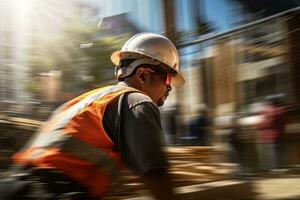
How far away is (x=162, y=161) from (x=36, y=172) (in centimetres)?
48

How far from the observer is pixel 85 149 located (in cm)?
221

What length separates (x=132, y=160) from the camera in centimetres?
216

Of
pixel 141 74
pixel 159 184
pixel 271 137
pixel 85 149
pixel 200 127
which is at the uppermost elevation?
pixel 200 127

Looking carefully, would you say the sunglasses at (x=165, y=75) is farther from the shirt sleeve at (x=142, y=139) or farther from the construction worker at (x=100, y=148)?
the shirt sleeve at (x=142, y=139)

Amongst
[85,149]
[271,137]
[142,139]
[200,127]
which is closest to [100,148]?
[85,149]

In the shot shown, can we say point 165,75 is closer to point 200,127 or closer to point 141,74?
point 141,74

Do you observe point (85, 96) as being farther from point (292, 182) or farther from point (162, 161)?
point (292, 182)

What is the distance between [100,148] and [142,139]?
0.66 feet

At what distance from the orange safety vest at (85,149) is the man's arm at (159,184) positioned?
0.62ft

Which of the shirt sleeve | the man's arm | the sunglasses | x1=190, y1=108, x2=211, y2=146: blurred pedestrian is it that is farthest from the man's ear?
x1=190, y1=108, x2=211, y2=146: blurred pedestrian

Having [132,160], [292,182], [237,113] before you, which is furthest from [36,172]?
[237,113]

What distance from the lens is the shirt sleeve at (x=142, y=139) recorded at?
2117 mm

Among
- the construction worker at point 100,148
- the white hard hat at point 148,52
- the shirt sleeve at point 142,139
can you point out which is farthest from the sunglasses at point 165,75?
the shirt sleeve at point 142,139

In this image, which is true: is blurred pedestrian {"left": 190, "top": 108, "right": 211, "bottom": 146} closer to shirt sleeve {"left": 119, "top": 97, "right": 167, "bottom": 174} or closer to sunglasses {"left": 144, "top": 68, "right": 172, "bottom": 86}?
sunglasses {"left": 144, "top": 68, "right": 172, "bottom": 86}
